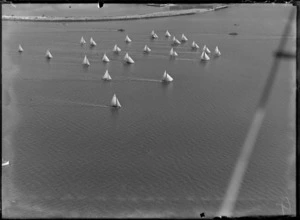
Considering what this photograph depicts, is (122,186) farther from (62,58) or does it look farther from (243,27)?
(243,27)

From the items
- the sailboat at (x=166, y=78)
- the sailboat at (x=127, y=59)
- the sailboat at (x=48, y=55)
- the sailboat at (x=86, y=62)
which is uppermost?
the sailboat at (x=166, y=78)

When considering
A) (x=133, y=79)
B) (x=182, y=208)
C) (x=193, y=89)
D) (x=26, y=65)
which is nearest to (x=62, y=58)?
(x=26, y=65)

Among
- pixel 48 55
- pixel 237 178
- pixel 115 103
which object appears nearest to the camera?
pixel 237 178

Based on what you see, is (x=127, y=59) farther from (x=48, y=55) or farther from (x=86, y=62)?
(x=48, y=55)

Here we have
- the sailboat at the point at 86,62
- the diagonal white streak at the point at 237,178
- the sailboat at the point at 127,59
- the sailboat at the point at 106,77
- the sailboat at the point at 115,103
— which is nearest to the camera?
the diagonal white streak at the point at 237,178

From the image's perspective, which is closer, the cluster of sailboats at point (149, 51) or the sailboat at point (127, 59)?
the cluster of sailboats at point (149, 51)

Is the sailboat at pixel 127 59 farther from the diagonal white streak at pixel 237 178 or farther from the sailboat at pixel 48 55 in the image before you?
the diagonal white streak at pixel 237 178

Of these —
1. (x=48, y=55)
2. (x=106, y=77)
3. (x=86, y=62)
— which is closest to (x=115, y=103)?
(x=106, y=77)

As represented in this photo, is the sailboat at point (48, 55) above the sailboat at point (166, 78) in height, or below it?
below

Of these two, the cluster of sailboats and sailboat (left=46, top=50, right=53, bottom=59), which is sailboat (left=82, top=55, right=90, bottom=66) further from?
sailboat (left=46, top=50, right=53, bottom=59)

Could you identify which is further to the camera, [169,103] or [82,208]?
[169,103]

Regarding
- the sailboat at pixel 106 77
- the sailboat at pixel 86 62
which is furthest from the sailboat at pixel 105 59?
the sailboat at pixel 106 77
